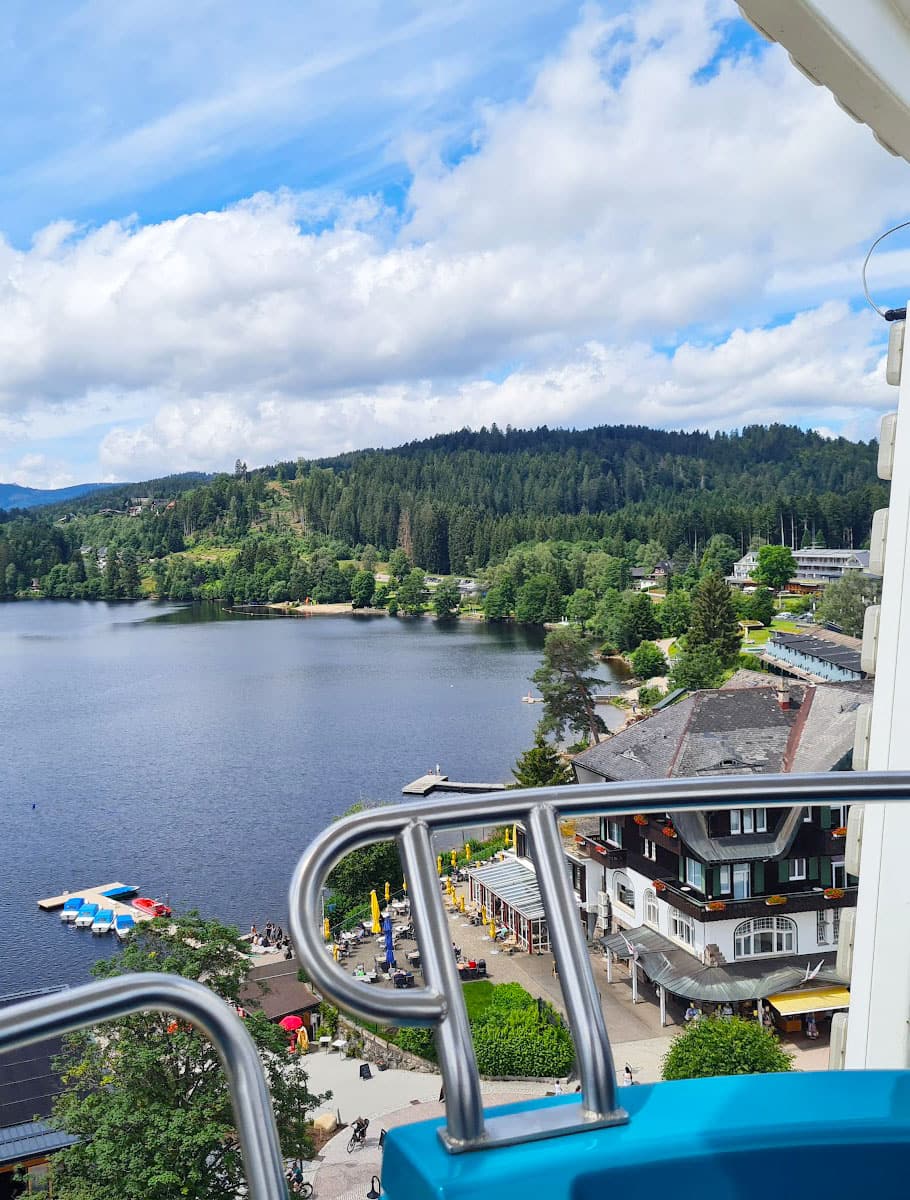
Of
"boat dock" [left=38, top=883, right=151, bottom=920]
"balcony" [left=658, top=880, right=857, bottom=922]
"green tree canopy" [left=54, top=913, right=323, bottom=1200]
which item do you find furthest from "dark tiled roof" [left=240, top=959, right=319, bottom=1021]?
"balcony" [left=658, top=880, right=857, bottom=922]

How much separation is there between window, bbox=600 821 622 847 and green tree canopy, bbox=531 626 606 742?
12.5 meters

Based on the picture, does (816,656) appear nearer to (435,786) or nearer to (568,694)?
(568,694)

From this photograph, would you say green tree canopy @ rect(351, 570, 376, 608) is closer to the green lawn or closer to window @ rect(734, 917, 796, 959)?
the green lawn

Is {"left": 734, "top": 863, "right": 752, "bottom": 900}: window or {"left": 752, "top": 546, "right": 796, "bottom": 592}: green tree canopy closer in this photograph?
{"left": 734, "top": 863, "right": 752, "bottom": 900}: window

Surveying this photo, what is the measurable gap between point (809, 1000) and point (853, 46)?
12562mm

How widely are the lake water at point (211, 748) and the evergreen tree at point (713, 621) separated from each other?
6714 mm

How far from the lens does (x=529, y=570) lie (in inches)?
2406

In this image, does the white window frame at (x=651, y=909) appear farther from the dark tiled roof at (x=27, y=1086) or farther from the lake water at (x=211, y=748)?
the dark tiled roof at (x=27, y=1086)

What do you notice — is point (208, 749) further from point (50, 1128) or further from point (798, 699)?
point (50, 1128)

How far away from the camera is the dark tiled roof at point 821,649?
107ft

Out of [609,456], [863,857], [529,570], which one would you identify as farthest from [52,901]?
[609,456]

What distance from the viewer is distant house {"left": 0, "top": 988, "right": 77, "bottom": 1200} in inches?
380

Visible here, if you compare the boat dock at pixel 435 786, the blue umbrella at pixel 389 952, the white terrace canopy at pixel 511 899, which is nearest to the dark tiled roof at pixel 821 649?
the boat dock at pixel 435 786

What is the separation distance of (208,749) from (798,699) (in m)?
17.9
